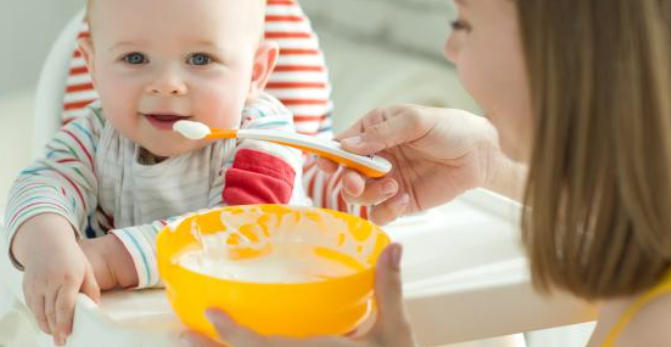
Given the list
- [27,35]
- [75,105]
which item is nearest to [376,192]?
[75,105]

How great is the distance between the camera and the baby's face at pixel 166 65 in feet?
2.96

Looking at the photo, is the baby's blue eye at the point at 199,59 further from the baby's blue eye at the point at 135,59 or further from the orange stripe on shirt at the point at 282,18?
the orange stripe on shirt at the point at 282,18

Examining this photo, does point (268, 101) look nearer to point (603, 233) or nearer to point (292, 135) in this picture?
point (292, 135)

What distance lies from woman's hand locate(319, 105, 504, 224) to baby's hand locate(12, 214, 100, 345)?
0.26 meters

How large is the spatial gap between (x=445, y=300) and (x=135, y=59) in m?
0.37

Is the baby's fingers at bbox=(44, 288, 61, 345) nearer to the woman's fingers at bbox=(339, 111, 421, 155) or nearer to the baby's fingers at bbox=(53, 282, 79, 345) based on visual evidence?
the baby's fingers at bbox=(53, 282, 79, 345)

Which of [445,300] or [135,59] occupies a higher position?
[135,59]

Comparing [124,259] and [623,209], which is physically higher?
[623,209]

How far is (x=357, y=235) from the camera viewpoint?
0.76 meters

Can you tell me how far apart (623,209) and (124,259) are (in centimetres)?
41

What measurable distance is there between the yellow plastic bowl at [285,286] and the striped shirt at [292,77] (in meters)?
0.43

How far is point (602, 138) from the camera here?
584 mm

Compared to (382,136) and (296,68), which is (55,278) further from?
(296,68)

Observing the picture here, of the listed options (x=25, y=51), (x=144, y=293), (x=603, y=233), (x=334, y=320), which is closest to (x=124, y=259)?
(x=144, y=293)
